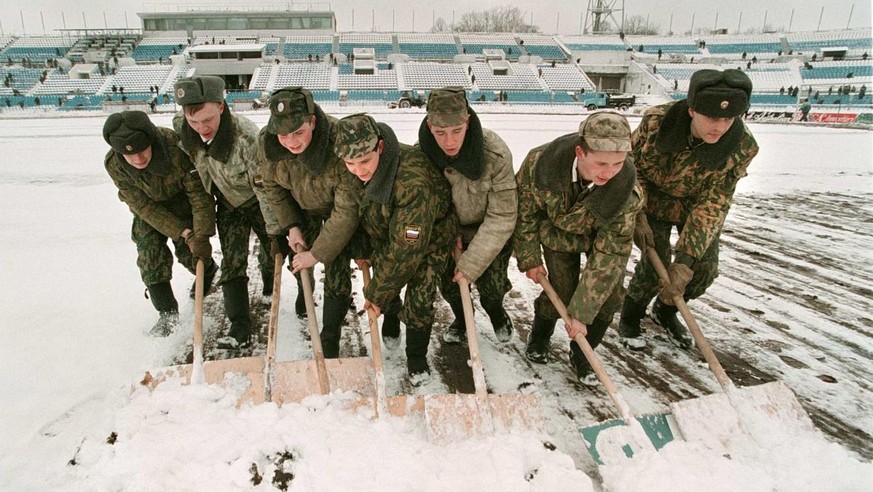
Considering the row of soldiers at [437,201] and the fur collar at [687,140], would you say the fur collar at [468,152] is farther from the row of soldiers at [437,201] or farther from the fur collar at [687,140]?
the fur collar at [687,140]

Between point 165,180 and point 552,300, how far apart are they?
7.79 ft

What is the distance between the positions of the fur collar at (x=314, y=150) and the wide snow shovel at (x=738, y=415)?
77.9 inches

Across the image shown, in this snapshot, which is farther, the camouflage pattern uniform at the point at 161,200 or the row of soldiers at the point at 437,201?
the camouflage pattern uniform at the point at 161,200

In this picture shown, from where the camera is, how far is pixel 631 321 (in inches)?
119

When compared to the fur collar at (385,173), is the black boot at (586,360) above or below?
below

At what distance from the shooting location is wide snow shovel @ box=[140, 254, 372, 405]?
218cm

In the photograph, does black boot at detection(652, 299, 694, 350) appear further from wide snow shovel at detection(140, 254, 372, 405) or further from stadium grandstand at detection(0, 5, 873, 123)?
stadium grandstand at detection(0, 5, 873, 123)

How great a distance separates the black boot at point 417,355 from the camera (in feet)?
8.36

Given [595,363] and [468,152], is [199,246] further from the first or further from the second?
[595,363]

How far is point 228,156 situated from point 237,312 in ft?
3.18

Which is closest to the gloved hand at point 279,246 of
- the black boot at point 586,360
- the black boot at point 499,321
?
the black boot at point 499,321

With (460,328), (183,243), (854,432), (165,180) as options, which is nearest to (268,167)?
(165,180)

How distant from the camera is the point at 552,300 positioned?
2441 millimetres

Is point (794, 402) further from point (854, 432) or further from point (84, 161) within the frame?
point (84, 161)
